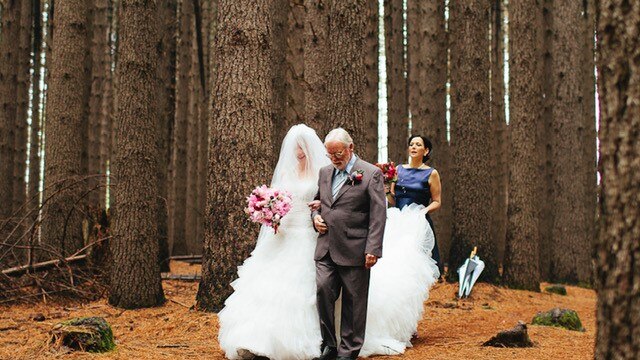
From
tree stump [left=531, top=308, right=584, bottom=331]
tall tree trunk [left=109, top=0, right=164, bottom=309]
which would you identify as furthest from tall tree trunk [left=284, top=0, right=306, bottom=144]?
tree stump [left=531, top=308, right=584, bottom=331]

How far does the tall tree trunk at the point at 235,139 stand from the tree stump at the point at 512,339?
2994 mm

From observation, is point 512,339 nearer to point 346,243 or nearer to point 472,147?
point 346,243

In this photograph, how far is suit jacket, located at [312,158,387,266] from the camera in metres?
5.97

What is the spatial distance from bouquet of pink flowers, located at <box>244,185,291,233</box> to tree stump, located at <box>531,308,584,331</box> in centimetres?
436

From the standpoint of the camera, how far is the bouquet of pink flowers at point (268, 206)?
604 centimetres

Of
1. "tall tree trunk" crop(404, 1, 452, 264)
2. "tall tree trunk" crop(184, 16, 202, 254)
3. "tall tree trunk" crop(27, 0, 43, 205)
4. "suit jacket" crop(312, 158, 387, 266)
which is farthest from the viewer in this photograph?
"tall tree trunk" crop(184, 16, 202, 254)

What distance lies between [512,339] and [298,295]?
2.47 meters

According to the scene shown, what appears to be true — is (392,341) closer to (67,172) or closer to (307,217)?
(307,217)

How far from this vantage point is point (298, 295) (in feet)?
19.8

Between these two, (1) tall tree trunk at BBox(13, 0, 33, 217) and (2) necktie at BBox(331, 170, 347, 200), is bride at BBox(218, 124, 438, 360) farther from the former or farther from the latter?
(1) tall tree trunk at BBox(13, 0, 33, 217)

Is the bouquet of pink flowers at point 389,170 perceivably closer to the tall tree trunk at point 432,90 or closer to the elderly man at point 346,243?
the elderly man at point 346,243

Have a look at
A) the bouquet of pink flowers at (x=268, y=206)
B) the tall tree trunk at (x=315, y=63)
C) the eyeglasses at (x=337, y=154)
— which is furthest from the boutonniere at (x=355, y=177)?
the tall tree trunk at (x=315, y=63)

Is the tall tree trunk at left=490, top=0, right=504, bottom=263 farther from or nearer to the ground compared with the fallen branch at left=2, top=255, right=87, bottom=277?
farther from the ground

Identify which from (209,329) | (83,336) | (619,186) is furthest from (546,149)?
(619,186)
